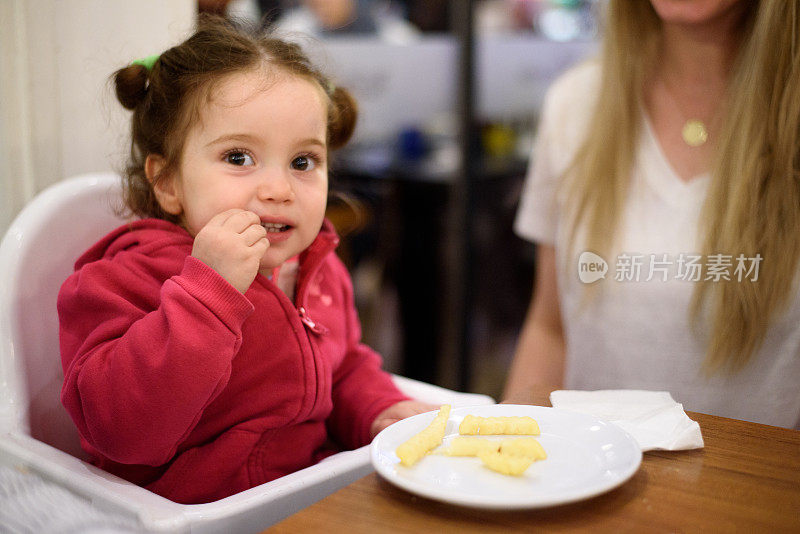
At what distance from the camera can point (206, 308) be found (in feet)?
2.43

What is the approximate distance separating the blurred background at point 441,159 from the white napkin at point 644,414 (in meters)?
1.73

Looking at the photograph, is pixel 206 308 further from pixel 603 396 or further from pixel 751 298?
pixel 751 298

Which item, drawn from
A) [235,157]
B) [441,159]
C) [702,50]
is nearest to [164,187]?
[235,157]

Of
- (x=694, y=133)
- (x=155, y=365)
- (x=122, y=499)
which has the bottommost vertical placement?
(x=122, y=499)

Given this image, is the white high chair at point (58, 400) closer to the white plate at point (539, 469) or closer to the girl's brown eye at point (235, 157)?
the white plate at point (539, 469)

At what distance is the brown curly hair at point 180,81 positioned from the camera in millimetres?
900

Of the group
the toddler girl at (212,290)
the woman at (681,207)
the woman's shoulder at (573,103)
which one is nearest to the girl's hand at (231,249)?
the toddler girl at (212,290)

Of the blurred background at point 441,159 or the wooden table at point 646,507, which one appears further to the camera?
the blurred background at point 441,159

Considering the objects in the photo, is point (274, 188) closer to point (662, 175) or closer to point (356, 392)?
point (356, 392)

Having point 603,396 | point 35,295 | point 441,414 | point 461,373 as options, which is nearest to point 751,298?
point 603,396

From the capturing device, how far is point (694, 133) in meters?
1.29

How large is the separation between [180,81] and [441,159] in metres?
1.91

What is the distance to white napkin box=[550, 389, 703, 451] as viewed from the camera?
2.31 feet

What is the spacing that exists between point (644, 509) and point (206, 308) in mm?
442
